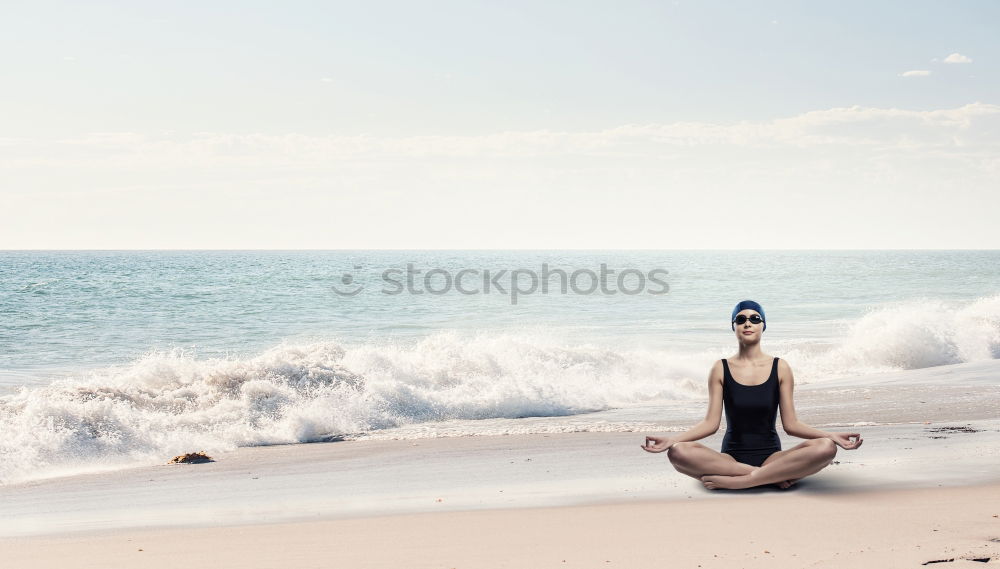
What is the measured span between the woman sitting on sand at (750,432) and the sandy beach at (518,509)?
28 centimetres

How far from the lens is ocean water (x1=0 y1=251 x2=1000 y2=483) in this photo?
11188mm

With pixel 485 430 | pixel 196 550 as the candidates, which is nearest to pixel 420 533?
pixel 196 550

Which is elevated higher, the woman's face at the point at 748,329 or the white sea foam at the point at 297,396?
the woman's face at the point at 748,329

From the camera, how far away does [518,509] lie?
6430 mm

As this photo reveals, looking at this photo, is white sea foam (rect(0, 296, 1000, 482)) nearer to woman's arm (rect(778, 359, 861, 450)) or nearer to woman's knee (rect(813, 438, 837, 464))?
woman's knee (rect(813, 438, 837, 464))

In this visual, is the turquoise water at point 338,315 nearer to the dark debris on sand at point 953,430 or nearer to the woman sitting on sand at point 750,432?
the dark debris on sand at point 953,430

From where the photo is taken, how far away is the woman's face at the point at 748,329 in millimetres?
4863

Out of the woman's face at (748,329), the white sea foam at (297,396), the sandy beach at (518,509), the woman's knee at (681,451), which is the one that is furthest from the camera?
the white sea foam at (297,396)

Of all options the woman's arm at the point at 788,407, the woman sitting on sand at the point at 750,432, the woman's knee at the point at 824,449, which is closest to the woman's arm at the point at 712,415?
the woman sitting on sand at the point at 750,432

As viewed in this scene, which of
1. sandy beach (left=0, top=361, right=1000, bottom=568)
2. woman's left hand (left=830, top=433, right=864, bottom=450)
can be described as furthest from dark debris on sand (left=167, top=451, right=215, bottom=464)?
woman's left hand (left=830, top=433, right=864, bottom=450)

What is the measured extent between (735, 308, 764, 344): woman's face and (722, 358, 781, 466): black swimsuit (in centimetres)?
20

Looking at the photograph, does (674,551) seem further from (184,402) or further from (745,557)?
(184,402)

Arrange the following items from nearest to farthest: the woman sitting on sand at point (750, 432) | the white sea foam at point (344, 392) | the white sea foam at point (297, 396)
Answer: the woman sitting on sand at point (750, 432) → the white sea foam at point (297, 396) → the white sea foam at point (344, 392)

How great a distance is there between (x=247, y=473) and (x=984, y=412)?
31.0 feet
